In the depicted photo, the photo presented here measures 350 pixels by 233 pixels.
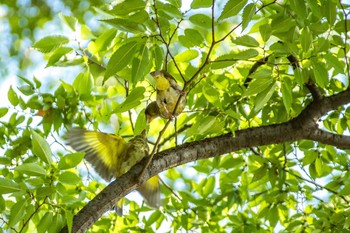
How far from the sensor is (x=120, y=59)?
1.24m

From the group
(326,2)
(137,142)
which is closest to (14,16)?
(137,142)

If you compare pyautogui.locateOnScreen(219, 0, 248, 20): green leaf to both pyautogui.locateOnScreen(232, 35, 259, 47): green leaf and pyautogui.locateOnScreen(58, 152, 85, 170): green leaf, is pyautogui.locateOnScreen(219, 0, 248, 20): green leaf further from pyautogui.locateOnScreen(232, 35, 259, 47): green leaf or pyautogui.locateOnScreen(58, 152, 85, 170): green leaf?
pyautogui.locateOnScreen(58, 152, 85, 170): green leaf

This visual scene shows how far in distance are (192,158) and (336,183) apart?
0.62m

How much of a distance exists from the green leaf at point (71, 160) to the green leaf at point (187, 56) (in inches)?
16.4

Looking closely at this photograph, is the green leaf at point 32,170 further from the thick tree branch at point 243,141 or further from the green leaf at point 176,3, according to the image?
the green leaf at point 176,3

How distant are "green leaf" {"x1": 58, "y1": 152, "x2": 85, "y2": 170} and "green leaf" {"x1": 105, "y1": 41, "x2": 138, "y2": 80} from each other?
0.22 meters

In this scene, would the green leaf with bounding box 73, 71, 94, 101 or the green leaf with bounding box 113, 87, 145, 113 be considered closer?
the green leaf with bounding box 113, 87, 145, 113

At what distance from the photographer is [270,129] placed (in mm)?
1643

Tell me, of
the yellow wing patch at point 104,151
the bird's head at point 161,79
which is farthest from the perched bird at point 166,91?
the yellow wing patch at point 104,151

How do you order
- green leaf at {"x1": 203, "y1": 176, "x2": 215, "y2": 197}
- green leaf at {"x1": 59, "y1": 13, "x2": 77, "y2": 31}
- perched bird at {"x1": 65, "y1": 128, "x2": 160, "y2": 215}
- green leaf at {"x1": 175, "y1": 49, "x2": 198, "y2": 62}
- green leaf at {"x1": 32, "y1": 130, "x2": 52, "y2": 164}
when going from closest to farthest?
green leaf at {"x1": 32, "y1": 130, "x2": 52, "y2": 164}
green leaf at {"x1": 175, "y1": 49, "x2": 198, "y2": 62}
green leaf at {"x1": 59, "y1": 13, "x2": 77, "y2": 31}
perched bird at {"x1": 65, "y1": 128, "x2": 160, "y2": 215}
green leaf at {"x1": 203, "y1": 176, "x2": 215, "y2": 197}

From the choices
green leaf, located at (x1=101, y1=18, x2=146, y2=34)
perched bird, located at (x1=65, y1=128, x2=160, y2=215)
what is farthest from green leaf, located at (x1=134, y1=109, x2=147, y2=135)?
perched bird, located at (x1=65, y1=128, x2=160, y2=215)

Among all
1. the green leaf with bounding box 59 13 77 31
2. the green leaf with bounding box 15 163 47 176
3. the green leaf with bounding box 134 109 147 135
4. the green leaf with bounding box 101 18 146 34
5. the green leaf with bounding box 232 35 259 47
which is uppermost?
the green leaf with bounding box 59 13 77 31

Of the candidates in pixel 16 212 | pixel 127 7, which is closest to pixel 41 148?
pixel 16 212

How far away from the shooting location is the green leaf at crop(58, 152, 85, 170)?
133 centimetres
